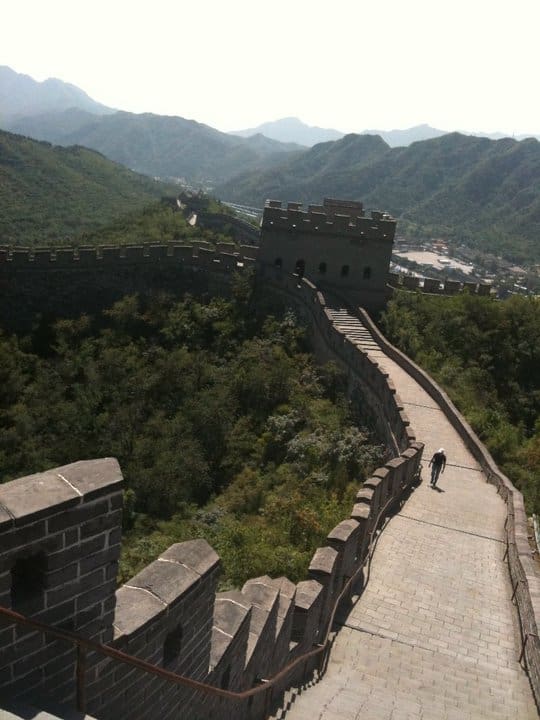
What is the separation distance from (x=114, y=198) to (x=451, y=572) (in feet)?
241

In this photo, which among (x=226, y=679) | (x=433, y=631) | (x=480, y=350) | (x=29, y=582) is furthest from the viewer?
(x=480, y=350)

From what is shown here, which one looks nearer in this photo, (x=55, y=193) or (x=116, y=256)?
(x=116, y=256)

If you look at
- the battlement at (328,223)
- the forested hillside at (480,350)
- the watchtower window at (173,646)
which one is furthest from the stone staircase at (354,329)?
the watchtower window at (173,646)

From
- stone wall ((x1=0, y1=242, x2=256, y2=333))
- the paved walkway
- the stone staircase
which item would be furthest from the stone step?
stone wall ((x1=0, y1=242, x2=256, y2=333))

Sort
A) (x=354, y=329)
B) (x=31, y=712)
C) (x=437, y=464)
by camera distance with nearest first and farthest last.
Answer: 1. (x=31, y=712)
2. (x=437, y=464)
3. (x=354, y=329)

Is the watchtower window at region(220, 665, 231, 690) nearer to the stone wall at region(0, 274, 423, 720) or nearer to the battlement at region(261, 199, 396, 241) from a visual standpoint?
the stone wall at region(0, 274, 423, 720)

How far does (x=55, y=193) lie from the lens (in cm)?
7062

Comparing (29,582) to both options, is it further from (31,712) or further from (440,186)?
(440,186)

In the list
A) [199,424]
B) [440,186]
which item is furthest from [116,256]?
[440,186]

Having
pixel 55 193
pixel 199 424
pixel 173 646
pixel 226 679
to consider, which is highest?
pixel 55 193

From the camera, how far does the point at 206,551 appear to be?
4.56m

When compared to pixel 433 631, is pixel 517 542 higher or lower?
higher

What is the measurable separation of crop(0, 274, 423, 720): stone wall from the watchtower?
17.9m

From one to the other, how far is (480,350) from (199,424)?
9247 mm
